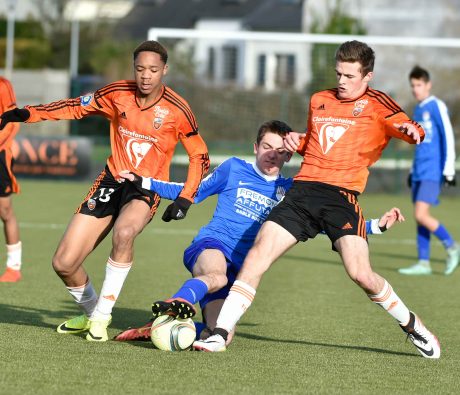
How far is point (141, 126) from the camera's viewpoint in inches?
278

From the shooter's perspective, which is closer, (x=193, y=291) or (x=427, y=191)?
(x=193, y=291)

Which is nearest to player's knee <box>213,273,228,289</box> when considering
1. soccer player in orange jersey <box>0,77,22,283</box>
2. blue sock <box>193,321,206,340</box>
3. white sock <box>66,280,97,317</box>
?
blue sock <box>193,321,206,340</box>

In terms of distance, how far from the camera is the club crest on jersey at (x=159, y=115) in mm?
7047

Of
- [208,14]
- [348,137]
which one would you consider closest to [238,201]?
[348,137]

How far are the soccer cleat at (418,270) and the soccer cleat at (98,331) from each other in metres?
5.46

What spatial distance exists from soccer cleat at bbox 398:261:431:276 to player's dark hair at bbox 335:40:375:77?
5341mm

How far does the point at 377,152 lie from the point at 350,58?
65 cm

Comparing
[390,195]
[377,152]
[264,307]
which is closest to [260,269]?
[377,152]

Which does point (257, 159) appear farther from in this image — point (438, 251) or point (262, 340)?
point (438, 251)

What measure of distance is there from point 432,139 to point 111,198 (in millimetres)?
5510

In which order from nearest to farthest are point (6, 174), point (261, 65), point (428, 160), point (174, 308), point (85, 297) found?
1. point (174, 308)
2. point (85, 297)
3. point (6, 174)
4. point (428, 160)
5. point (261, 65)

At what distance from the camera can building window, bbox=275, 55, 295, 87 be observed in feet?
87.7

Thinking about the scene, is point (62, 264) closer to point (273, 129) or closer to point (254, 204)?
point (254, 204)

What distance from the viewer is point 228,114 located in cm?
2459
